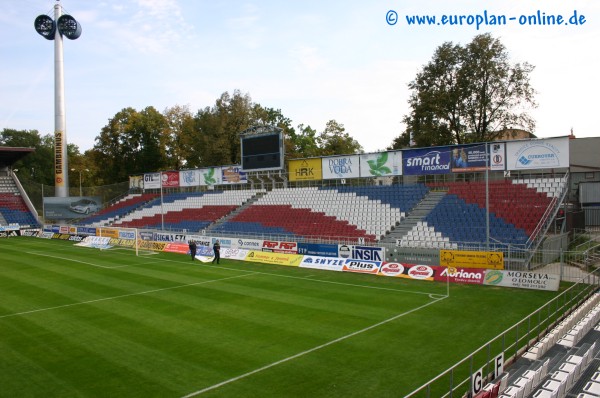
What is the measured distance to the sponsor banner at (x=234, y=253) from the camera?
3237cm

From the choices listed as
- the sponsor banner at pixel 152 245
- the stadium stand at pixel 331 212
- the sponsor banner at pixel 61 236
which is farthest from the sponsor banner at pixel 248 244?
the sponsor banner at pixel 61 236

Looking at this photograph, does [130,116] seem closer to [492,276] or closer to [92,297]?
[92,297]

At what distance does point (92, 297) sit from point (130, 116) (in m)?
54.4

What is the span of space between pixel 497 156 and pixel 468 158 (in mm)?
2088

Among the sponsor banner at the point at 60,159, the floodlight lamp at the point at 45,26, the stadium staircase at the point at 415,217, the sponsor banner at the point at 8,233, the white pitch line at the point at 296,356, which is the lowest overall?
the white pitch line at the point at 296,356

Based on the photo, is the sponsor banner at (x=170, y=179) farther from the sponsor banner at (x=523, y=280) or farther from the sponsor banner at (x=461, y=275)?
the sponsor banner at (x=523, y=280)

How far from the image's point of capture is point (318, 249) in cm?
2981

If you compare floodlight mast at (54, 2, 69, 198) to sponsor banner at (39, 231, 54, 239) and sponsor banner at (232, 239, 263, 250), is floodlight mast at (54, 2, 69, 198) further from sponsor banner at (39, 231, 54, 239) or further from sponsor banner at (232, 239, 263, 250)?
sponsor banner at (232, 239, 263, 250)

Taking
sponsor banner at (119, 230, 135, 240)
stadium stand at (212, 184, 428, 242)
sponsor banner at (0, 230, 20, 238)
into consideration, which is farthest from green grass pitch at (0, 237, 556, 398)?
sponsor banner at (0, 230, 20, 238)

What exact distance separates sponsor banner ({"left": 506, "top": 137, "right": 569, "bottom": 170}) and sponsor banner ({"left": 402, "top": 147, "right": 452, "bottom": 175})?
462 cm

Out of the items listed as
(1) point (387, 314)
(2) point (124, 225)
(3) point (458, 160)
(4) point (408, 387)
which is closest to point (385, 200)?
(3) point (458, 160)

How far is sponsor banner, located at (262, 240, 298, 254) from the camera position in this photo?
3127 cm

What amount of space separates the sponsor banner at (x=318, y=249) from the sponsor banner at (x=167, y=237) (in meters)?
12.8

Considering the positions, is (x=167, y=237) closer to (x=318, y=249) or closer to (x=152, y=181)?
(x=318, y=249)
